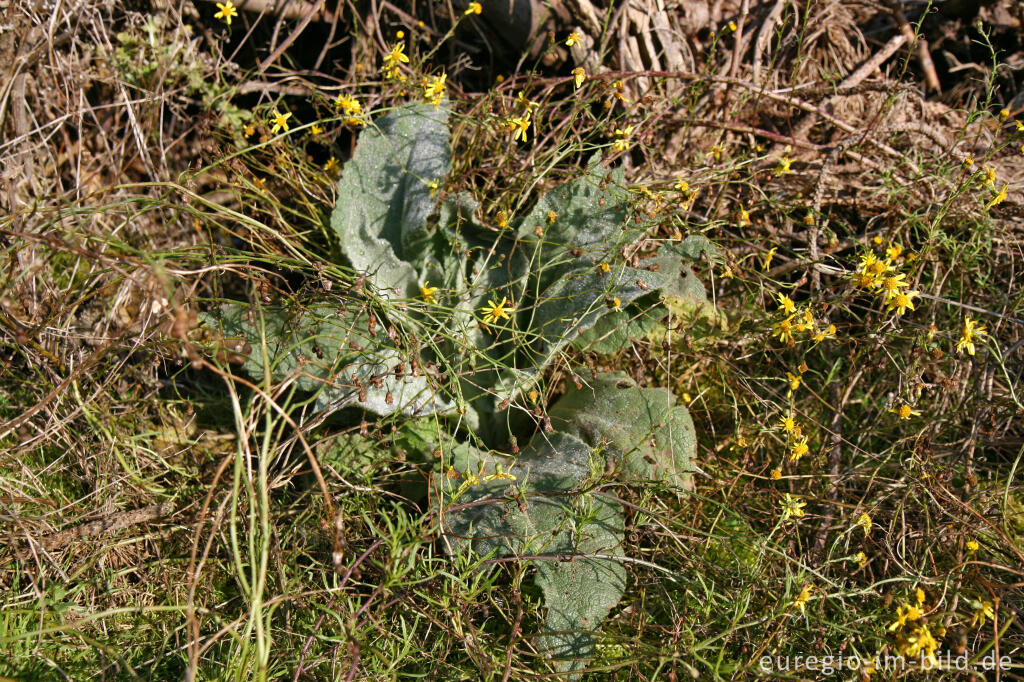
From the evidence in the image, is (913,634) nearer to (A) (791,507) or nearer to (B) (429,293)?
(A) (791,507)

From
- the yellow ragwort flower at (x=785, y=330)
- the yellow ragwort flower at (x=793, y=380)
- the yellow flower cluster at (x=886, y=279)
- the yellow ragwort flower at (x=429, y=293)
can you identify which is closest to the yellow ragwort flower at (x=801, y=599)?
the yellow ragwort flower at (x=793, y=380)

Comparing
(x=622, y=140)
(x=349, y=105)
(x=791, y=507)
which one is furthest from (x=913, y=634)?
(x=349, y=105)

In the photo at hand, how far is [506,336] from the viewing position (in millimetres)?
2348

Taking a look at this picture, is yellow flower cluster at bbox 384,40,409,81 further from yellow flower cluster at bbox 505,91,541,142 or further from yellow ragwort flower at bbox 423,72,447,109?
yellow flower cluster at bbox 505,91,541,142

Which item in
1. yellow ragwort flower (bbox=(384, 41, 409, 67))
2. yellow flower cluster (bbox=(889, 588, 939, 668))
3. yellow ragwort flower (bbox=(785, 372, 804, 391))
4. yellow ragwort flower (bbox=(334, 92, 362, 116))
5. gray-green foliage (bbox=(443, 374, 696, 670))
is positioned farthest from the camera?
yellow ragwort flower (bbox=(384, 41, 409, 67))

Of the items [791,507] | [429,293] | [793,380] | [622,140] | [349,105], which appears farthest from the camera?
[622,140]

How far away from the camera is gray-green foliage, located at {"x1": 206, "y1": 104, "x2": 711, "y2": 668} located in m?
1.91

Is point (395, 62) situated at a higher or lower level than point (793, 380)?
higher

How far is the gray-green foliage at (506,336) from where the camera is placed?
191 cm

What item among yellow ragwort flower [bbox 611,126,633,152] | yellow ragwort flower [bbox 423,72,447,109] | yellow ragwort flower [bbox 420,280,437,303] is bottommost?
yellow ragwort flower [bbox 420,280,437,303]

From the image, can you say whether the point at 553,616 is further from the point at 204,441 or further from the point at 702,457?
the point at 204,441

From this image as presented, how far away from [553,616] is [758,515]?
2.67 feet

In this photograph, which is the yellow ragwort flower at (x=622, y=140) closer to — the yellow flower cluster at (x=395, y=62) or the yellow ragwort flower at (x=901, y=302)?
the yellow flower cluster at (x=395, y=62)

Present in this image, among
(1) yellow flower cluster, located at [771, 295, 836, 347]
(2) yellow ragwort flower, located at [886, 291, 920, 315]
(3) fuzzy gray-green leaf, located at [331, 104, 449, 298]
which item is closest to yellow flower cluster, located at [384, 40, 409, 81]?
(3) fuzzy gray-green leaf, located at [331, 104, 449, 298]
